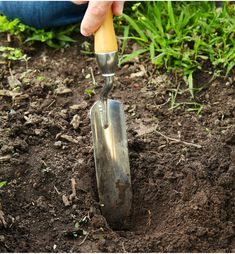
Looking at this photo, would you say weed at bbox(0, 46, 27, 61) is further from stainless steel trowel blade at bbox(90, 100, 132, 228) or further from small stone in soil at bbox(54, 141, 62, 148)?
stainless steel trowel blade at bbox(90, 100, 132, 228)

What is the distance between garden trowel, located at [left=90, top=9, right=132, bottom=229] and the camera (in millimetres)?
2119

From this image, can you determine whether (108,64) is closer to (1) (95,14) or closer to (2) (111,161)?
(1) (95,14)

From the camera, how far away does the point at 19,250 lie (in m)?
1.83

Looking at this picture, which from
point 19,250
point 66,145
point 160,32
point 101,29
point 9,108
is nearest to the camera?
point 19,250

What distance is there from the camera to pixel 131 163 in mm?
2219

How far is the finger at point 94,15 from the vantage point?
189cm

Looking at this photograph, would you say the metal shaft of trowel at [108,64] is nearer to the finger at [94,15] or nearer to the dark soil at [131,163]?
the finger at [94,15]

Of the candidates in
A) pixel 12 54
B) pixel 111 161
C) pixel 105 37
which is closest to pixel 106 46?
pixel 105 37

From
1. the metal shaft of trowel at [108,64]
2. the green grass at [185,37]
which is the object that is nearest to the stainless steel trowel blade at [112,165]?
the metal shaft of trowel at [108,64]

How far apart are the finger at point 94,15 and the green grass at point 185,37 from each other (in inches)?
29.7

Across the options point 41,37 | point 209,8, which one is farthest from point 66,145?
point 209,8

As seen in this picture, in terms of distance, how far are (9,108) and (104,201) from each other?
0.65m

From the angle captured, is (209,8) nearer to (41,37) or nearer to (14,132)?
(41,37)

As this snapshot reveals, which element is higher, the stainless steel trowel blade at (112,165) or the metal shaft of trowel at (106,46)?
the metal shaft of trowel at (106,46)
